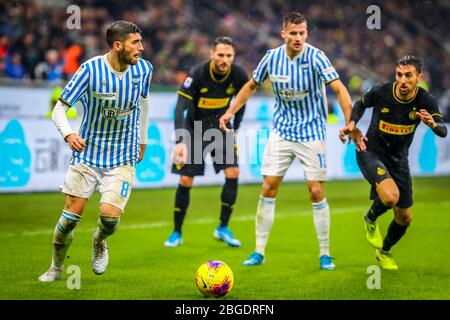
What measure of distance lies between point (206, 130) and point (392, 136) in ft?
7.76

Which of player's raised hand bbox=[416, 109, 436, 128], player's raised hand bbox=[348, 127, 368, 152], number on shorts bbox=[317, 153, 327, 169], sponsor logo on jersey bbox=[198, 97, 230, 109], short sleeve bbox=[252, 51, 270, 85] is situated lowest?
number on shorts bbox=[317, 153, 327, 169]

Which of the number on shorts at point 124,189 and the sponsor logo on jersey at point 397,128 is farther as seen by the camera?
the sponsor logo on jersey at point 397,128

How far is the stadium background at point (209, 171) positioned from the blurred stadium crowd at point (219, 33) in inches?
1.3

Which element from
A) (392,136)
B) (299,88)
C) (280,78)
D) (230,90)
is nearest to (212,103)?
(230,90)

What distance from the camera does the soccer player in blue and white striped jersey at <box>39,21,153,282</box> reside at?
6230 mm

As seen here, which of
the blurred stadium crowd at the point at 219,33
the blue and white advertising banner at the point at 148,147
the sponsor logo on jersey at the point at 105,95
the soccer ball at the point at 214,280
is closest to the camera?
the soccer ball at the point at 214,280

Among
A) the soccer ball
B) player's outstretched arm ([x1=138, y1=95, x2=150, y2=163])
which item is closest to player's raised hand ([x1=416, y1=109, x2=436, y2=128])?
the soccer ball

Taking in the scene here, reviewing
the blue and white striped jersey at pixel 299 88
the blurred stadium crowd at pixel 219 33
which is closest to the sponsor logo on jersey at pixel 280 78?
the blue and white striped jersey at pixel 299 88

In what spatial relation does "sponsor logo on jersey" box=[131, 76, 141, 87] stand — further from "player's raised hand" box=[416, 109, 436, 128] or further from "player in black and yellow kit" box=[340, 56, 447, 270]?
"player's raised hand" box=[416, 109, 436, 128]

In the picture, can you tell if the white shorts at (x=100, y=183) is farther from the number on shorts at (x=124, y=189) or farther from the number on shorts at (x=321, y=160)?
the number on shorts at (x=321, y=160)

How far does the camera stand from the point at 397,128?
750 cm

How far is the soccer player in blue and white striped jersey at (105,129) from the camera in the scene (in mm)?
6230

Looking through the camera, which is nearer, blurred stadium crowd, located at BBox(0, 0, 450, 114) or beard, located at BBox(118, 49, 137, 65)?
beard, located at BBox(118, 49, 137, 65)

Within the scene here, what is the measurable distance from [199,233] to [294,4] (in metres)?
11.2
